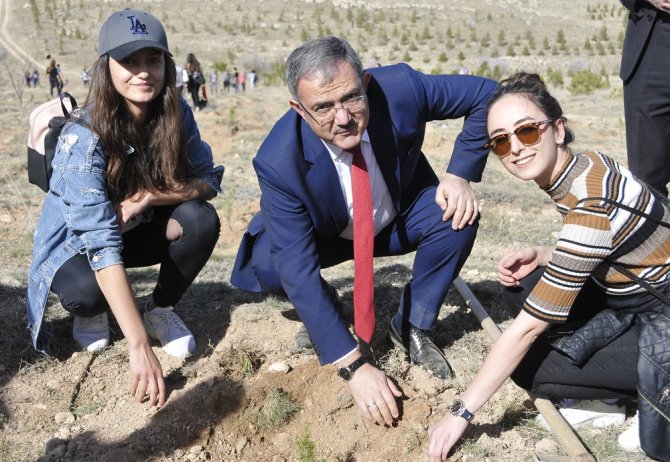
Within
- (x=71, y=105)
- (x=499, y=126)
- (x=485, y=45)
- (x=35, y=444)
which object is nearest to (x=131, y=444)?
(x=35, y=444)

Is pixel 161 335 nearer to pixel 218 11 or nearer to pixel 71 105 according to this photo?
pixel 71 105

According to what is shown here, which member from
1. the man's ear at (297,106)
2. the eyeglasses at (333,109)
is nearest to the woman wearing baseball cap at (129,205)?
the man's ear at (297,106)

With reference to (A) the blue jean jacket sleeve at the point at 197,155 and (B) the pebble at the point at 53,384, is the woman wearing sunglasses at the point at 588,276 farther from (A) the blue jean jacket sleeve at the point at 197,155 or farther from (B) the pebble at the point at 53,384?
(B) the pebble at the point at 53,384

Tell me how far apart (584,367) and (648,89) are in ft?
4.66

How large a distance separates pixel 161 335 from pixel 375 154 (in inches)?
52.1

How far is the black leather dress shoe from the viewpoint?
2.81 metres

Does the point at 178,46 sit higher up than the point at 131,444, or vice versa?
the point at 131,444

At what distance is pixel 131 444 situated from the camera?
255 cm

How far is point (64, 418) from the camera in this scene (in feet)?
8.85

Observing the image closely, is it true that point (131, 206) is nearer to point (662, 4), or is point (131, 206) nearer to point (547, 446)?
point (547, 446)

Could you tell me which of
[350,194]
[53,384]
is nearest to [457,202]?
[350,194]

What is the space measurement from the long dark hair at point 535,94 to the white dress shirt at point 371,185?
59 cm

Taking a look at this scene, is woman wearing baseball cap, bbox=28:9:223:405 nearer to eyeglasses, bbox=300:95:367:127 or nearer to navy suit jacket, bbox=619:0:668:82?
eyeglasses, bbox=300:95:367:127

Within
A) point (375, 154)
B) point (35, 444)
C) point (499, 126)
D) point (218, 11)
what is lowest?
point (218, 11)
